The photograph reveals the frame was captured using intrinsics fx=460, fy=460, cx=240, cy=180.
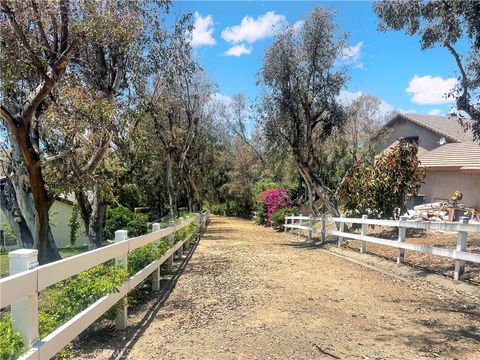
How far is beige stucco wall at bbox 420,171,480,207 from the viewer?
22.6 metres

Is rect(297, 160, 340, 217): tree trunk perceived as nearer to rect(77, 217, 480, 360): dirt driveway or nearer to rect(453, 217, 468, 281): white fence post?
rect(77, 217, 480, 360): dirt driveway

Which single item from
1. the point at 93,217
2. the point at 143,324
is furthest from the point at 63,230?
the point at 143,324

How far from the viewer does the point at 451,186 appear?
24016mm

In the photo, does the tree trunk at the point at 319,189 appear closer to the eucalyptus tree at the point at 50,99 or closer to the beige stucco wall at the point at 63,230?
the eucalyptus tree at the point at 50,99

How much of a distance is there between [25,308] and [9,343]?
0.25 meters

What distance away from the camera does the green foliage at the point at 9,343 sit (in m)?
2.98

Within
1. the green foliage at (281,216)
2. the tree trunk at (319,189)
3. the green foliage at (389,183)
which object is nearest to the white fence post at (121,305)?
the green foliage at (389,183)

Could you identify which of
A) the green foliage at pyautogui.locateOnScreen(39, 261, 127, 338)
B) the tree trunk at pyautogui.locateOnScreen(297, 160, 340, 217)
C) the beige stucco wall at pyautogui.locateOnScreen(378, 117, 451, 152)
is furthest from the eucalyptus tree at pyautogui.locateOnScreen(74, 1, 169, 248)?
the beige stucco wall at pyautogui.locateOnScreen(378, 117, 451, 152)

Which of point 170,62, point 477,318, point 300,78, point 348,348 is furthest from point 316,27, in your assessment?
point 348,348

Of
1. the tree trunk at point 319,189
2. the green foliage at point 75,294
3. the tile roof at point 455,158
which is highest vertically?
the tile roof at point 455,158

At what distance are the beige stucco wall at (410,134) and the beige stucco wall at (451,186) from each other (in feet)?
11.5

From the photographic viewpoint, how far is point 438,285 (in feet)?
27.9

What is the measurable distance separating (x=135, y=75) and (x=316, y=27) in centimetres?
676

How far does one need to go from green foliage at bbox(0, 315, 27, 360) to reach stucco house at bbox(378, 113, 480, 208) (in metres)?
18.2
